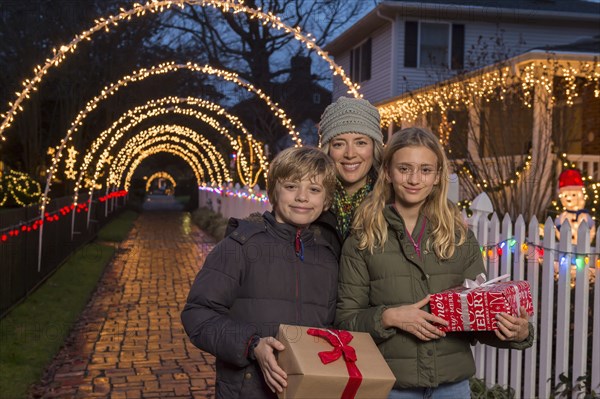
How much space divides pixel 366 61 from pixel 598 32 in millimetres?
6552

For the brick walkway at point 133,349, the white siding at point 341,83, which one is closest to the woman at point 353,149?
the brick walkway at point 133,349

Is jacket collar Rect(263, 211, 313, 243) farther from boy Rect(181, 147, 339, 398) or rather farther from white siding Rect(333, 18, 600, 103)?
white siding Rect(333, 18, 600, 103)

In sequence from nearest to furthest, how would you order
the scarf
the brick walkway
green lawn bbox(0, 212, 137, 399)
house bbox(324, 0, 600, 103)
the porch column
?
the scarf, the brick walkway, green lawn bbox(0, 212, 137, 399), the porch column, house bbox(324, 0, 600, 103)

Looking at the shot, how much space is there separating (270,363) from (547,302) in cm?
305

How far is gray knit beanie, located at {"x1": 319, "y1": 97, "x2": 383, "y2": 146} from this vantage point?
3471mm

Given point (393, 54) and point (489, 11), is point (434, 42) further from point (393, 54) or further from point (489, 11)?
point (489, 11)

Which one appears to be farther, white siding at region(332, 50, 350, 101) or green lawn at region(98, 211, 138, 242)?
white siding at region(332, 50, 350, 101)

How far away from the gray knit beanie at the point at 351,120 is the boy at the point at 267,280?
426 millimetres

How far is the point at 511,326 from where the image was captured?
9.23 ft

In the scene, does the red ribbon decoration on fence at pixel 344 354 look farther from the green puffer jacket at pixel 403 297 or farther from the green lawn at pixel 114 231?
the green lawn at pixel 114 231

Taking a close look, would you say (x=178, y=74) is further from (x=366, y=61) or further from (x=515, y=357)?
(x=515, y=357)

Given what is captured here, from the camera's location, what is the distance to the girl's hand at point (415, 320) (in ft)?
9.39

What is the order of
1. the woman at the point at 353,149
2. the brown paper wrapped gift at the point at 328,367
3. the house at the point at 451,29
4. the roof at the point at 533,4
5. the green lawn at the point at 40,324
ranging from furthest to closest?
the roof at the point at 533,4 → the house at the point at 451,29 → the green lawn at the point at 40,324 → the woman at the point at 353,149 → the brown paper wrapped gift at the point at 328,367

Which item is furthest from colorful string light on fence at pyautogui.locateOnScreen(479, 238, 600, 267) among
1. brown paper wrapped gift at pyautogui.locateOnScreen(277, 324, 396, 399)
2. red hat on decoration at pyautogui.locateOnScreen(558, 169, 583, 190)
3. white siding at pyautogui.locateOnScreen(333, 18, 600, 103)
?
white siding at pyautogui.locateOnScreen(333, 18, 600, 103)
